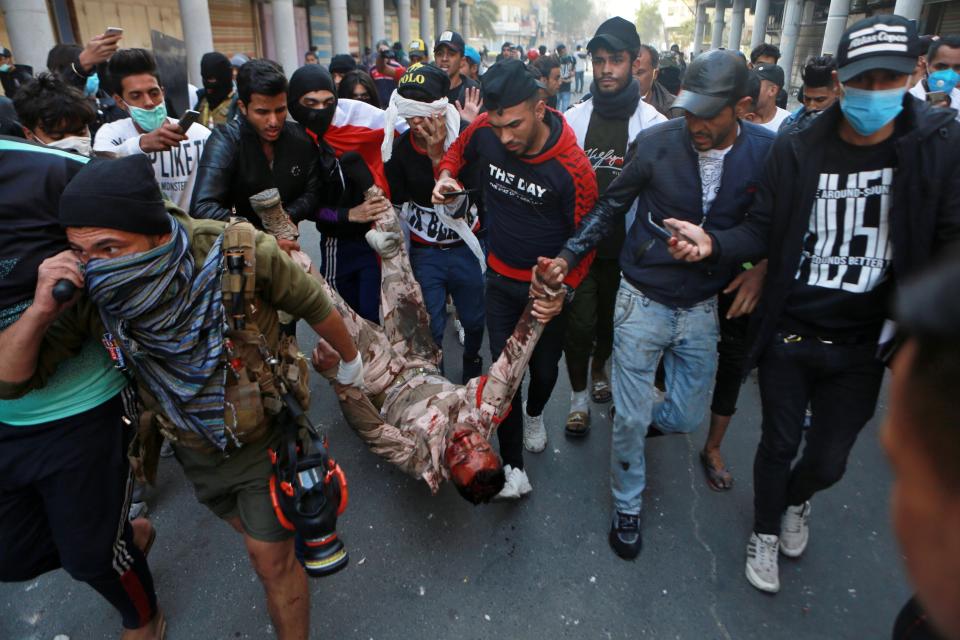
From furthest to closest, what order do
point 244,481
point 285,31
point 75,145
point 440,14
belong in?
point 440,14
point 285,31
point 75,145
point 244,481

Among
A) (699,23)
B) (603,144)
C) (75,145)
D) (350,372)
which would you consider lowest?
(350,372)

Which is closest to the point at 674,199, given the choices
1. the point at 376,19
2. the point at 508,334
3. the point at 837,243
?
the point at 837,243

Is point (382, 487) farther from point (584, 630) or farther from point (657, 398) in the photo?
point (657, 398)

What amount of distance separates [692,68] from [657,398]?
1.99 metres

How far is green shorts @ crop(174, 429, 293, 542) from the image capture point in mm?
2086

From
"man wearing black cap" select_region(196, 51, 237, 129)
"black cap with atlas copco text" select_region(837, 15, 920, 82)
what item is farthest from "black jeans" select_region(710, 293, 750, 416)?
"man wearing black cap" select_region(196, 51, 237, 129)

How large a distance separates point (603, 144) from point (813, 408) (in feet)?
6.29

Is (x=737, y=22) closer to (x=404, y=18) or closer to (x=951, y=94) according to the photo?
(x=404, y=18)

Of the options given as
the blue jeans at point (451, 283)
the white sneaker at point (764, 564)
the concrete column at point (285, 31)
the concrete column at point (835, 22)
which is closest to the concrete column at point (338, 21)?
the concrete column at point (285, 31)

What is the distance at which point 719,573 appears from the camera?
2725mm

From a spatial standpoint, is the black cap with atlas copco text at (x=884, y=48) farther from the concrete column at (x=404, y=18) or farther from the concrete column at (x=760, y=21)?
the concrete column at (x=404, y=18)

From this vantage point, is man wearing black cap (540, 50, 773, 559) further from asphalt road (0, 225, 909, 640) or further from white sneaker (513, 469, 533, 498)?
white sneaker (513, 469, 533, 498)

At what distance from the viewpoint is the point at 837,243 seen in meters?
2.29

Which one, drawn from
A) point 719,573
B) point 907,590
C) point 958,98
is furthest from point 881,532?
point 958,98
